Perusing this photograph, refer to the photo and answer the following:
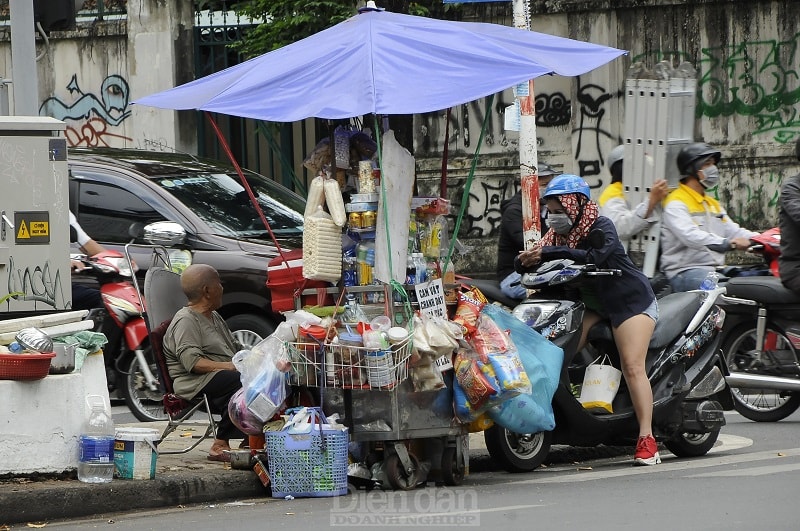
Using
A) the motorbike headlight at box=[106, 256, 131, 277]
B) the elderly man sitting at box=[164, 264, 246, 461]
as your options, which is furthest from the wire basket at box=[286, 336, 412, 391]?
the motorbike headlight at box=[106, 256, 131, 277]

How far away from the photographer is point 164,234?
9953 millimetres

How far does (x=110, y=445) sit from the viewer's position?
7.18 metres

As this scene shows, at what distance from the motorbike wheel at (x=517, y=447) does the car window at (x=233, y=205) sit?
3727 millimetres

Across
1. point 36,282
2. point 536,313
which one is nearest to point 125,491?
point 36,282

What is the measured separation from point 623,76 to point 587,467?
1016 centimetres

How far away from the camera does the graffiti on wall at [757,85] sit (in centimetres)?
1720

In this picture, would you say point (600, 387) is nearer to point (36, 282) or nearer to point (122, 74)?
point (36, 282)

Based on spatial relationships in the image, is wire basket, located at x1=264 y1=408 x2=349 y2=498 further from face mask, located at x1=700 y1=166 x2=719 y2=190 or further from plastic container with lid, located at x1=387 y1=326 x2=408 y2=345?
face mask, located at x1=700 y1=166 x2=719 y2=190

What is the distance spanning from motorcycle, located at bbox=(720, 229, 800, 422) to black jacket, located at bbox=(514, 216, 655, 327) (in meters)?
1.92

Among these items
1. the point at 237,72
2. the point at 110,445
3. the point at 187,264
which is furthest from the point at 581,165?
the point at 110,445

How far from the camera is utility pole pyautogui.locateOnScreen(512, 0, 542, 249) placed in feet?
36.8

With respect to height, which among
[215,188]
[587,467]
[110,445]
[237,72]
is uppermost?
[237,72]

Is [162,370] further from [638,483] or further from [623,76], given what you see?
[623,76]

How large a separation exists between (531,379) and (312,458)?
125cm
